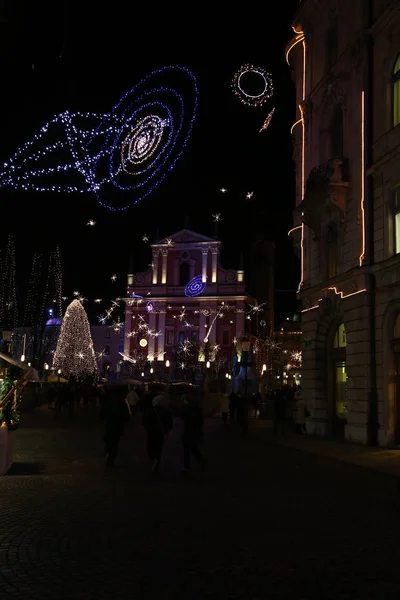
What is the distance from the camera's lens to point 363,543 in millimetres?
7805

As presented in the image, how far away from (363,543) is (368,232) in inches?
587

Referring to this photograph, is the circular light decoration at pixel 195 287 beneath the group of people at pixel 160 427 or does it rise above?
above

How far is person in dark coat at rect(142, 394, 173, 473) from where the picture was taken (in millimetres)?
14406

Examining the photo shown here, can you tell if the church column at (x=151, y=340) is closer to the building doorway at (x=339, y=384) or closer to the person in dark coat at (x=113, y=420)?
the building doorway at (x=339, y=384)

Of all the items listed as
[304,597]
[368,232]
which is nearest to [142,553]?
[304,597]

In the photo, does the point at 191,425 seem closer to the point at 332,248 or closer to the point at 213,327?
the point at 332,248

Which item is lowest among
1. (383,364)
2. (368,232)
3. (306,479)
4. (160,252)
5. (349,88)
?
(306,479)

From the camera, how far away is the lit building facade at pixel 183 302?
8456cm

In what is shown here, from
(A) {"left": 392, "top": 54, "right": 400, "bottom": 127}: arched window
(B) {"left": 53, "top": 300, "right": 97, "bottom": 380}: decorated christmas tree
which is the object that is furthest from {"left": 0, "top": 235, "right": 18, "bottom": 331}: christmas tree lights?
(A) {"left": 392, "top": 54, "right": 400, "bottom": 127}: arched window

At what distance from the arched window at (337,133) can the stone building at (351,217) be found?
37mm

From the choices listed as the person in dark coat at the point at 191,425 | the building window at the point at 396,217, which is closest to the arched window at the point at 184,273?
the building window at the point at 396,217

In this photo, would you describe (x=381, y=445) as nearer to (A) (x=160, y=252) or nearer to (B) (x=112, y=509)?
(B) (x=112, y=509)

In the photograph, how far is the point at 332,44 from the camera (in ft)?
83.3

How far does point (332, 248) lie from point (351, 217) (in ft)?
7.09
